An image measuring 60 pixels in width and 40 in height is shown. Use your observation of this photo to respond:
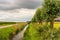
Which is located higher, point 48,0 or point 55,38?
point 48,0

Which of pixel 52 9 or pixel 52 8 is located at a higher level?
pixel 52 8

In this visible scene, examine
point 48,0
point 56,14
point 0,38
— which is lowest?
point 0,38

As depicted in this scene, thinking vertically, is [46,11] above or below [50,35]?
above

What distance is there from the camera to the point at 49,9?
40.0 m

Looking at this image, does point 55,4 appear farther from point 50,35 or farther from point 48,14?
point 50,35

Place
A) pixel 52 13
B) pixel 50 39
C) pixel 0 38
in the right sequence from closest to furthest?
pixel 50 39
pixel 0 38
pixel 52 13

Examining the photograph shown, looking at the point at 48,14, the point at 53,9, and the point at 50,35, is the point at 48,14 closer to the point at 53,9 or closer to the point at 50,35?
the point at 53,9

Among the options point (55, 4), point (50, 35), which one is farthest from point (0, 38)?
point (55, 4)

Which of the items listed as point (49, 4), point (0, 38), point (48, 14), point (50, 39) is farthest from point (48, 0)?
point (50, 39)

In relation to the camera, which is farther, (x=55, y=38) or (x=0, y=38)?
(x=0, y=38)

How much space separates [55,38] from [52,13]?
15.1 meters

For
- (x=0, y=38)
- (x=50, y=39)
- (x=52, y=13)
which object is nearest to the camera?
(x=50, y=39)

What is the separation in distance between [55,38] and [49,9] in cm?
1535

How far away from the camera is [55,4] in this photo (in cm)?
4116
